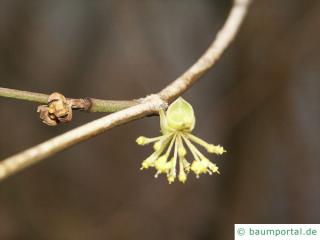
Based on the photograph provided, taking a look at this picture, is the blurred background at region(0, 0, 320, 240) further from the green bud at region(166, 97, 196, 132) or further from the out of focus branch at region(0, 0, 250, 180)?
the green bud at region(166, 97, 196, 132)

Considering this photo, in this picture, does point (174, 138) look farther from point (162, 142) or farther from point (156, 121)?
point (156, 121)

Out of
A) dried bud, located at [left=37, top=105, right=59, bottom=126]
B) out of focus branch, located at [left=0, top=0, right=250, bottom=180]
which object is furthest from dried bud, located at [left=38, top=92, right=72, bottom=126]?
out of focus branch, located at [left=0, top=0, right=250, bottom=180]

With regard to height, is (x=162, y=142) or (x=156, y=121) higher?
(x=156, y=121)

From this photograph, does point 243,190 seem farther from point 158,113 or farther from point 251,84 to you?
point 158,113

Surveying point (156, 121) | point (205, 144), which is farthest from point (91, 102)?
point (156, 121)

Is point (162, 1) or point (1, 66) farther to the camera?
point (162, 1)

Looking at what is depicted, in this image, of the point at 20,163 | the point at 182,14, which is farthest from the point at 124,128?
the point at 20,163
